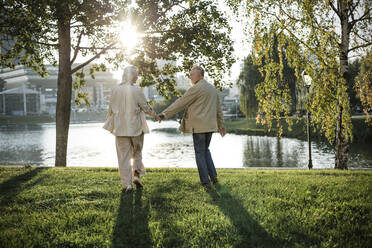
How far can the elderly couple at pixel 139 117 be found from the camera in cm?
508

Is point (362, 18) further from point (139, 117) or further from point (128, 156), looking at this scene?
point (128, 156)

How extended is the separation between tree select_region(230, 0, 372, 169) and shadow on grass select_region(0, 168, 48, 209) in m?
5.48

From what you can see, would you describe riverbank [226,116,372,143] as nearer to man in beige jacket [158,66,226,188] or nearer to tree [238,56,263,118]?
tree [238,56,263,118]

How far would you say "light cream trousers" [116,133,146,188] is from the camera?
5051 mm

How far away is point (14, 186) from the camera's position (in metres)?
5.64

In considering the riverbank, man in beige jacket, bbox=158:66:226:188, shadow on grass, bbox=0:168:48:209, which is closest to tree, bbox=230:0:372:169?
man in beige jacket, bbox=158:66:226:188

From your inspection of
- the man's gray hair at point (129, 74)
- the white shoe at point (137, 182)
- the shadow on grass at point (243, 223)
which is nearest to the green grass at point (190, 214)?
the shadow on grass at point (243, 223)

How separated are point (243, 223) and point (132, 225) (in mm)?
1246

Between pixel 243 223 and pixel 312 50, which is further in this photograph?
pixel 312 50

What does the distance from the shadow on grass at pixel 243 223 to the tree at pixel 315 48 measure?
394 cm

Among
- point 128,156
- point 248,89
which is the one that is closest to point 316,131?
point 248,89

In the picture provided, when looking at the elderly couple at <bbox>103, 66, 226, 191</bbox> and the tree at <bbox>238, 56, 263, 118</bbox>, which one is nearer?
the elderly couple at <bbox>103, 66, 226, 191</bbox>

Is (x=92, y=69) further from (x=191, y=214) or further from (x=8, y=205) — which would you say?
(x=191, y=214)

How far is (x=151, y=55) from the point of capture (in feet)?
35.5
